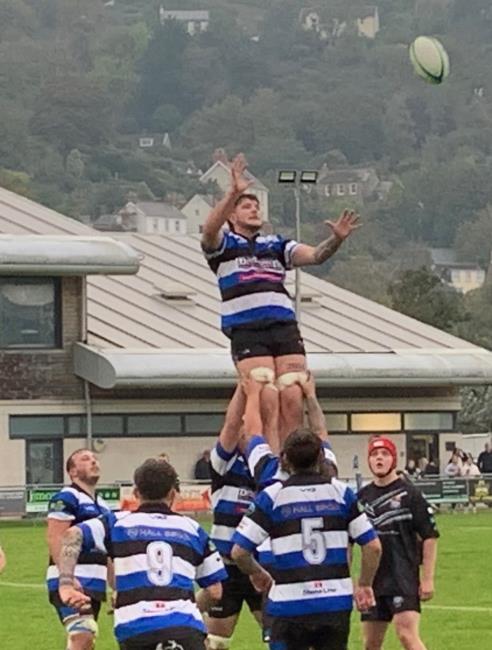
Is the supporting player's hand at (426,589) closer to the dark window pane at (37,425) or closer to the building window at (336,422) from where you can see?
the dark window pane at (37,425)

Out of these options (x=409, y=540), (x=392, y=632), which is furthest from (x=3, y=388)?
(x=409, y=540)

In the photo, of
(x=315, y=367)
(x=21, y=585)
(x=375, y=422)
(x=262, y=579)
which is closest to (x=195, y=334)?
(x=315, y=367)

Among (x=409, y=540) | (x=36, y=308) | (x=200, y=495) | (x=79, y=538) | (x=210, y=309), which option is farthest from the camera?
(x=210, y=309)

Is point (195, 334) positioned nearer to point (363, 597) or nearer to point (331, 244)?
point (331, 244)

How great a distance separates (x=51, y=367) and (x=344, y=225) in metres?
43.9

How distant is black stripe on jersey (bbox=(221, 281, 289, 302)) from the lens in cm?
1672

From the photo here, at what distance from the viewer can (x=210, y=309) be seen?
66.1m

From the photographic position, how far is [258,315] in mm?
16703

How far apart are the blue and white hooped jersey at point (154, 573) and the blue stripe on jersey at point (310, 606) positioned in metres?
0.78

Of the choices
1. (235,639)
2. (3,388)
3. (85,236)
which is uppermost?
(85,236)

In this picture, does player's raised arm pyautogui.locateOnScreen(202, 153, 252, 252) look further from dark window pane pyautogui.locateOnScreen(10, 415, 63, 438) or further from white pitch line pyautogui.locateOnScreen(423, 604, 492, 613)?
dark window pane pyautogui.locateOnScreen(10, 415, 63, 438)

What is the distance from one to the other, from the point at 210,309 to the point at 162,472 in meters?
52.1

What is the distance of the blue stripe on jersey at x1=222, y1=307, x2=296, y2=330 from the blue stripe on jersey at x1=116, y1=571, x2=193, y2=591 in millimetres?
3021

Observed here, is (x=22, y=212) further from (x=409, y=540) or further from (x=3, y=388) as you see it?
(x=409, y=540)
